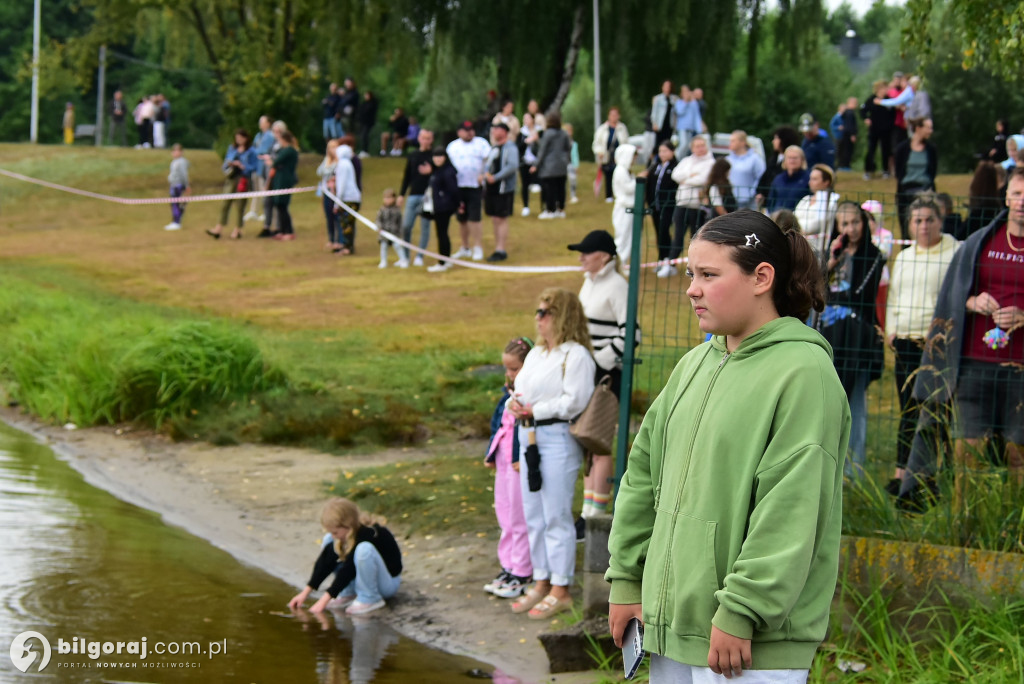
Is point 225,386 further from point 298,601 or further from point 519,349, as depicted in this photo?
point 519,349

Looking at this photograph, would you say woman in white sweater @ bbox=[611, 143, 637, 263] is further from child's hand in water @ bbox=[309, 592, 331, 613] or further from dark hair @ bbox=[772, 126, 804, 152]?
child's hand in water @ bbox=[309, 592, 331, 613]

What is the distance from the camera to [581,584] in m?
7.41

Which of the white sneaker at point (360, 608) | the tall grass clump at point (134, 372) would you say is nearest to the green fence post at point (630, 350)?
the white sneaker at point (360, 608)

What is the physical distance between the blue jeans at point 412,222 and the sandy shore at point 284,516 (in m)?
8.60

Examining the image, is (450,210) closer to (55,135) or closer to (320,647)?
(320,647)

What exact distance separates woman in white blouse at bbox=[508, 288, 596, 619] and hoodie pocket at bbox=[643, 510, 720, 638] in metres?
3.88

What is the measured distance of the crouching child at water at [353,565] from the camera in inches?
292

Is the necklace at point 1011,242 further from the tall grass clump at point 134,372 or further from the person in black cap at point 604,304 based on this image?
the tall grass clump at point 134,372

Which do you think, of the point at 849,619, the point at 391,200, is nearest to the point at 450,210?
the point at 391,200

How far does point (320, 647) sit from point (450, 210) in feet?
44.6

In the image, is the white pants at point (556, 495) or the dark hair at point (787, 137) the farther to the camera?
the dark hair at point (787, 137)

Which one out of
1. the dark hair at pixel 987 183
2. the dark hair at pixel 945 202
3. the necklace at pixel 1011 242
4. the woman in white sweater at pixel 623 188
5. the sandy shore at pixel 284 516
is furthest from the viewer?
the woman in white sweater at pixel 623 188

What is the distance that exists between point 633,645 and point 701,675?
10.6 inches

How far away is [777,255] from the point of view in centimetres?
321
